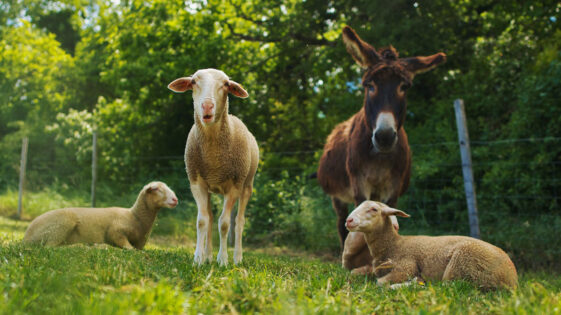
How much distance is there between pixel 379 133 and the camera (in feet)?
17.6

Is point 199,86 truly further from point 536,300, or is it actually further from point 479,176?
point 479,176

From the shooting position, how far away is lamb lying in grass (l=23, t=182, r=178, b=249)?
6.38 metres

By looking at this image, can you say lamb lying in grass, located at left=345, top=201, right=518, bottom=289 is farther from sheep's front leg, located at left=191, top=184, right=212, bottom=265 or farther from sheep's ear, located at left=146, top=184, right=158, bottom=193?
sheep's ear, located at left=146, top=184, right=158, bottom=193

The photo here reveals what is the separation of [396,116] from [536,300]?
Result: 306 centimetres

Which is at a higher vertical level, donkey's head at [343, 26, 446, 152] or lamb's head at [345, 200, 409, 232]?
donkey's head at [343, 26, 446, 152]

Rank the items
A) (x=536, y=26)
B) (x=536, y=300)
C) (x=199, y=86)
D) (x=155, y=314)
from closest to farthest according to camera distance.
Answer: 1. (x=155, y=314)
2. (x=536, y=300)
3. (x=199, y=86)
4. (x=536, y=26)

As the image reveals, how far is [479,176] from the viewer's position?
10094 mm

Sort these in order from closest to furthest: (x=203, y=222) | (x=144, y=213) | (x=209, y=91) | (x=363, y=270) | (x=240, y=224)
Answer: (x=209, y=91)
(x=203, y=222)
(x=363, y=270)
(x=240, y=224)
(x=144, y=213)

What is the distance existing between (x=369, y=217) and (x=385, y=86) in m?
1.62

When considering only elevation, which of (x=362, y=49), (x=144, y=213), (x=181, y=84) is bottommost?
(x=144, y=213)

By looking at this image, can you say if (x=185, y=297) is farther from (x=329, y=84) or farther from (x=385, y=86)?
(x=329, y=84)

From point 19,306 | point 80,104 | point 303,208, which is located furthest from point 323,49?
point 80,104

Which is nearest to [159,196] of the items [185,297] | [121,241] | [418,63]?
[121,241]

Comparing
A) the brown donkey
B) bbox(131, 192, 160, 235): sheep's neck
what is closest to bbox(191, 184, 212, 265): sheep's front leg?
the brown donkey
